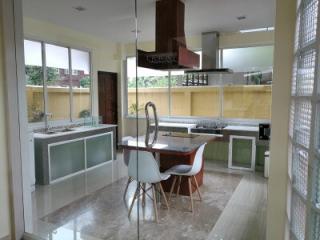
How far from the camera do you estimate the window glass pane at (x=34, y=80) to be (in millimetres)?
4336

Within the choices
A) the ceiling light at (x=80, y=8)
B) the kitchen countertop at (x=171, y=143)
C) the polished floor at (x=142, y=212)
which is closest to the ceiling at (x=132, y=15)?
the ceiling light at (x=80, y=8)

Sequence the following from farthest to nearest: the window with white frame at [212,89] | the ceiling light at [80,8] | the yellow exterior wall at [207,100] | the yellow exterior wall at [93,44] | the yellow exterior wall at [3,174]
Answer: the yellow exterior wall at [93,44]
the yellow exterior wall at [207,100]
the window with white frame at [212,89]
the ceiling light at [80,8]
the yellow exterior wall at [3,174]

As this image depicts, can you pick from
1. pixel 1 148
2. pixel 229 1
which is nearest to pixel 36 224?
pixel 1 148

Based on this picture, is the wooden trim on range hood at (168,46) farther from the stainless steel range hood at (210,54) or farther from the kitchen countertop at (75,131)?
the kitchen countertop at (75,131)

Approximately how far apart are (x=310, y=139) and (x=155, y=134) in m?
3.03

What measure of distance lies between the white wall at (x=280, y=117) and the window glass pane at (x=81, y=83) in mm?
3983

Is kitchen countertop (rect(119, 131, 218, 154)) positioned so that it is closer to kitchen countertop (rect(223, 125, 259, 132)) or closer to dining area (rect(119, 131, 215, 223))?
dining area (rect(119, 131, 215, 223))

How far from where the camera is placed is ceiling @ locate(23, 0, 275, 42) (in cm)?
363

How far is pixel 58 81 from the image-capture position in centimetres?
490

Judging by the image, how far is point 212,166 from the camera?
178 inches

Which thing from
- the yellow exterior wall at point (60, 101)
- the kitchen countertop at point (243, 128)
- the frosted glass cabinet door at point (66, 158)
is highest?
the yellow exterior wall at point (60, 101)

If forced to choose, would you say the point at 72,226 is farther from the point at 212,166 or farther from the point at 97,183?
the point at 212,166

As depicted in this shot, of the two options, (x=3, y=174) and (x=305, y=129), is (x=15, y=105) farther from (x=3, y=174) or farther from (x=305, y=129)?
(x=305, y=129)

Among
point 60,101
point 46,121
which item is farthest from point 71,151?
point 60,101
